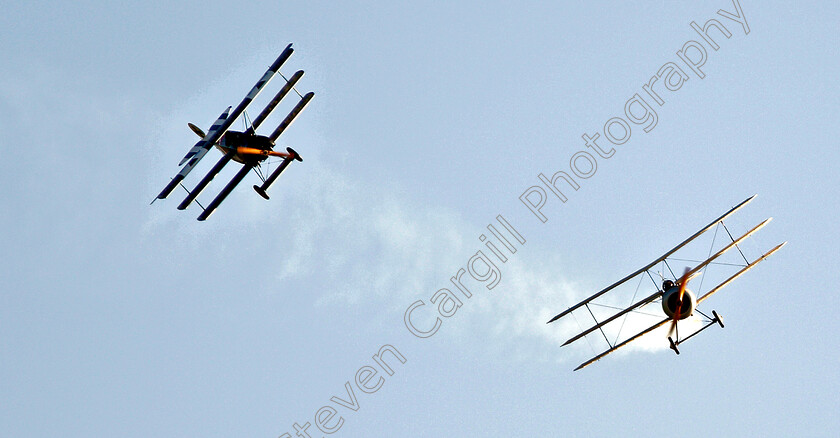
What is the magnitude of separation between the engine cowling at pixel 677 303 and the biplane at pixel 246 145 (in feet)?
59.8

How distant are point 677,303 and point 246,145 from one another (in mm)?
21248

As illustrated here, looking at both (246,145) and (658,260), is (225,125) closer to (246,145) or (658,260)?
(246,145)

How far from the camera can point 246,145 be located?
199 ft

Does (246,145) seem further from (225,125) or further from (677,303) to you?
(677,303)

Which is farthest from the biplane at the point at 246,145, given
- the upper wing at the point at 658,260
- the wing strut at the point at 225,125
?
the upper wing at the point at 658,260

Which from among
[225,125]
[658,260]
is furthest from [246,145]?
[658,260]

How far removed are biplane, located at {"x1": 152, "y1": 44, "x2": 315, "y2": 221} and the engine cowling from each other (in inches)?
717

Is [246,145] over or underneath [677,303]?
over

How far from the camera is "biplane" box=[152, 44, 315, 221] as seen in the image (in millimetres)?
60469

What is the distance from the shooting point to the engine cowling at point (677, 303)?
189ft

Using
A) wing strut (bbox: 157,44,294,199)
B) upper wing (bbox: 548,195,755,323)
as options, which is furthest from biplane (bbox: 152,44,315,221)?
upper wing (bbox: 548,195,755,323)

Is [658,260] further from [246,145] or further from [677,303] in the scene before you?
[246,145]

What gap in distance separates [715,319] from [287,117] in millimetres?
22060

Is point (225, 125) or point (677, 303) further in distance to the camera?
point (225, 125)
